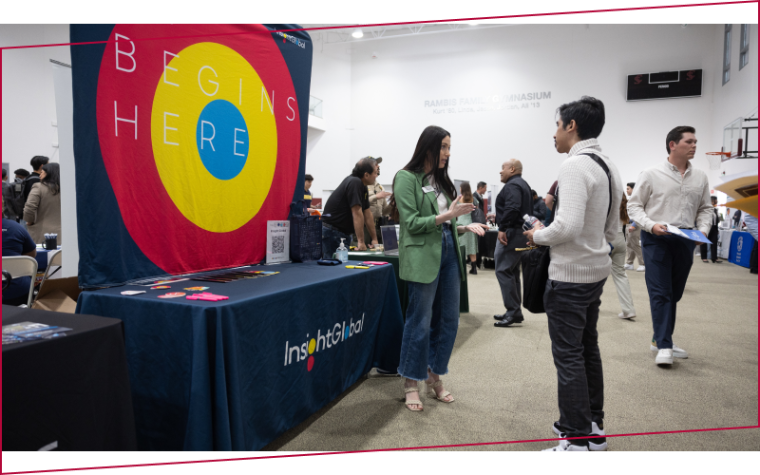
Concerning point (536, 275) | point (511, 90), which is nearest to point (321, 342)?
point (536, 275)

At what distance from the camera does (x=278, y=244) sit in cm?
267

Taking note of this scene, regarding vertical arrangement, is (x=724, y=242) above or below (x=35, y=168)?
below

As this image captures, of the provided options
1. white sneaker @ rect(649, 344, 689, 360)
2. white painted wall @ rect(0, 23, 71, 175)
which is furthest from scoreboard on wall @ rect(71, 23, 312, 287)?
white painted wall @ rect(0, 23, 71, 175)

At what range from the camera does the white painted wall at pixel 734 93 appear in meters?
8.41

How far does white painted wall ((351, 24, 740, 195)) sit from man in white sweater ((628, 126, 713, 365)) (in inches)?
360

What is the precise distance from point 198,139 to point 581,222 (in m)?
1.75

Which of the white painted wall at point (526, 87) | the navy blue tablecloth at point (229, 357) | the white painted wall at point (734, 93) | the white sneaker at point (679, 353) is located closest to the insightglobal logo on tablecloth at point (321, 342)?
the navy blue tablecloth at point (229, 357)

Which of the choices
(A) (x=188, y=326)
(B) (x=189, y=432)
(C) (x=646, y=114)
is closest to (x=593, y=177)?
(A) (x=188, y=326)

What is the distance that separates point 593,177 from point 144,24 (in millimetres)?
1914

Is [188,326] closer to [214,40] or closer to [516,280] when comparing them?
[214,40]

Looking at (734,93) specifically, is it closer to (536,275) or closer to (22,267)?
(536,275)

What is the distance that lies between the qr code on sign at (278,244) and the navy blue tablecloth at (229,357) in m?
0.49

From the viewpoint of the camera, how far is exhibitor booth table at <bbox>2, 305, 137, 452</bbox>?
1.00 m

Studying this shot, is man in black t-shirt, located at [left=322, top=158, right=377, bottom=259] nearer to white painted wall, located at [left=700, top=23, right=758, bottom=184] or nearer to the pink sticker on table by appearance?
the pink sticker on table
